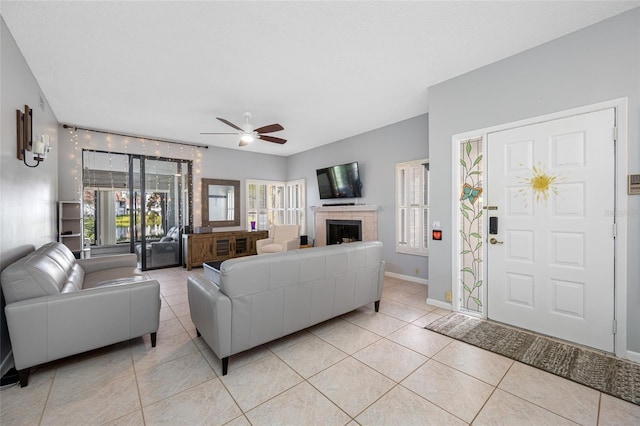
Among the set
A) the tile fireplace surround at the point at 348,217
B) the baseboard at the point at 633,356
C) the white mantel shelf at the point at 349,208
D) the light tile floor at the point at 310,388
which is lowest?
the light tile floor at the point at 310,388

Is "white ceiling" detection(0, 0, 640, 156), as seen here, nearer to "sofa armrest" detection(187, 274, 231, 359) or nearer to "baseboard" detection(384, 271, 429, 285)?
"sofa armrest" detection(187, 274, 231, 359)

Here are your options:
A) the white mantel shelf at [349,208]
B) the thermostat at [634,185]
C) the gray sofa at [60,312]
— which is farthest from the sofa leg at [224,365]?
the white mantel shelf at [349,208]

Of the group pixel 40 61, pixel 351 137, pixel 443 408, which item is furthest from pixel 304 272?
pixel 351 137

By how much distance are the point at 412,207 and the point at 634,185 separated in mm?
2722

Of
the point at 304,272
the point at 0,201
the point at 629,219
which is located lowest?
the point at 304,272

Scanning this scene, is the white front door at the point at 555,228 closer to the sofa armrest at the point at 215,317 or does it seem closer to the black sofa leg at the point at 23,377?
the sofa armrest at the point at 215,317

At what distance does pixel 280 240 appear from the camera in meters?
6.18

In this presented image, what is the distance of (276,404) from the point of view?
69.4 inches

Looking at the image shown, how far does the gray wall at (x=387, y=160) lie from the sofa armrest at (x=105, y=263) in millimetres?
4149

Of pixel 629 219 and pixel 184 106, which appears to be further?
pixel 184 106

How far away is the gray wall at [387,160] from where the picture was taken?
4.61m

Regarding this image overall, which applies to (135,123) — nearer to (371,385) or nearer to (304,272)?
(304,272)

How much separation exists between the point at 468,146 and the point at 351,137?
2.99 metres

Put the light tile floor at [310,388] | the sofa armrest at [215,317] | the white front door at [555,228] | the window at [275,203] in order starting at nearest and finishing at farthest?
the light tile floor at [310,388] < the sofa armrest at [215,317] < the white front door at [555,228] < the window at [275,203]
